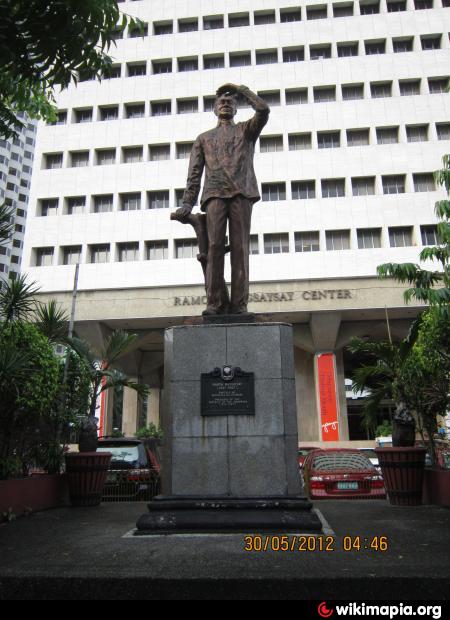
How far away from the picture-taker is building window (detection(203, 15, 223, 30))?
121 ft

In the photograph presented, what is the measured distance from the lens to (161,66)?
3678 cm

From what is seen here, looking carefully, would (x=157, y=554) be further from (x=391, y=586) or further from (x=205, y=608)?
(x=391, y=586)

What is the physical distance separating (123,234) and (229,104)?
26.0 meters

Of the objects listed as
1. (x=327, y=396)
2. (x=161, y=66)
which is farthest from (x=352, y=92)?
(x=327, y=396)

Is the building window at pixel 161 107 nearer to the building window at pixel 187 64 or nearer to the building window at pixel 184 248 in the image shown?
the building window at pixel 187 64

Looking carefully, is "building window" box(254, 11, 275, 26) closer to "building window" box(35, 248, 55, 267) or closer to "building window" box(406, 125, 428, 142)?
"building window" box(406, 125, 428, 142)

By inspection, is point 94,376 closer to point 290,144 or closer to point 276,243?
point 276,243

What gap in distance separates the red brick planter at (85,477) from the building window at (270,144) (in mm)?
28742

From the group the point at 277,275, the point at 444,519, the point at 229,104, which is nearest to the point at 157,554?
the point at 444,519

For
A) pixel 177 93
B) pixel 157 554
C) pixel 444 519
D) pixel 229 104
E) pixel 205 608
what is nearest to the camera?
pixel 205 608

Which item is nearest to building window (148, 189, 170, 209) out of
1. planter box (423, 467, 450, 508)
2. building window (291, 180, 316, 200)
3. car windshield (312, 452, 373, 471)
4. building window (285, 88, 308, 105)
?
building window (291, 180, 316, 200)

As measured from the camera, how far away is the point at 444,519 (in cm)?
599

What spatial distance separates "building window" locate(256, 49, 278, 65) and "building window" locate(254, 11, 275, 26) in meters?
2.79

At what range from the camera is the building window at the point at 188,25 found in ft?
122
